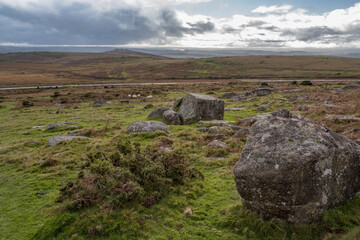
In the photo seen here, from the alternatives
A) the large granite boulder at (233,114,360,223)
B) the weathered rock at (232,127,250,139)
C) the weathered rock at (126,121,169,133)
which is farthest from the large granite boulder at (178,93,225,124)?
the large granite boulder at (233,114,360,223)

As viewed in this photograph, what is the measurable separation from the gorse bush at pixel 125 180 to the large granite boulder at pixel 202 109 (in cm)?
1153

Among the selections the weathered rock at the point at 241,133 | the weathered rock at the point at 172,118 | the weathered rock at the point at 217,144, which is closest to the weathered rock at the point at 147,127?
the weathered rock at the point at 172,118

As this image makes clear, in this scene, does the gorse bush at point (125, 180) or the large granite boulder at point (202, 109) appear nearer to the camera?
the gorse bush at point (125, 180)

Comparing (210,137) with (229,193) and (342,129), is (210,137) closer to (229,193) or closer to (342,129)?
(229,193)

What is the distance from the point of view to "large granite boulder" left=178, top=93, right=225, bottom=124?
21.4 m

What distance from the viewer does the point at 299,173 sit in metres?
6.08

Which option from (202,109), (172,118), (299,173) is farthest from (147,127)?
(299,173)

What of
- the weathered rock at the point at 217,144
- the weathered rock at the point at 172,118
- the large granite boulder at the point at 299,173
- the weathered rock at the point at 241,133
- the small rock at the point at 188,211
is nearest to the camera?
the large granite boulder at the point at 299,173

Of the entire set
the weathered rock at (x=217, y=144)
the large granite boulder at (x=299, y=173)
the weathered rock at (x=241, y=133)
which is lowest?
the weathered rock at (x=217, y=144)

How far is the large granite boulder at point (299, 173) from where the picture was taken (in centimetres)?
614

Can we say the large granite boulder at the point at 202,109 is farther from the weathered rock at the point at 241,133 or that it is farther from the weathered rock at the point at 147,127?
the weathered rock at the point at 241,133

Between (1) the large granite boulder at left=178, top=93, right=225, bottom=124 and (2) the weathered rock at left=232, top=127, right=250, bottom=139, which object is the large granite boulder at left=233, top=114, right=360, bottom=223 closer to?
(2) the weathered rock at left=232, top=127, right=250, bottom=139

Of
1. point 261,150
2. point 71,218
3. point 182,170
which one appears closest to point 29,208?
point 71,218

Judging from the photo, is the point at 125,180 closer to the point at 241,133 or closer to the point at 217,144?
the point at 217,144
